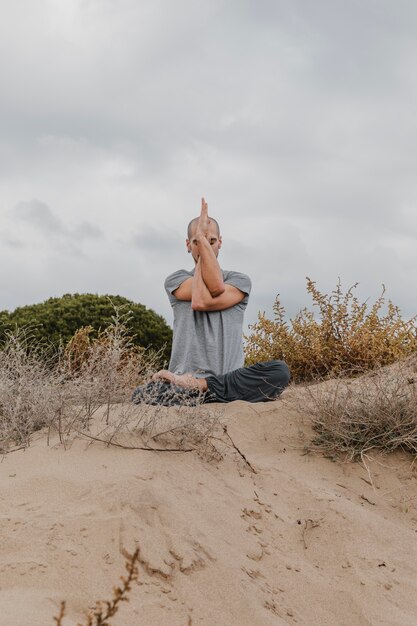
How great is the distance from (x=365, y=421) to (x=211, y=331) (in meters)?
1.83

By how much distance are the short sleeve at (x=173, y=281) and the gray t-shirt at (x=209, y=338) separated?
13 mm

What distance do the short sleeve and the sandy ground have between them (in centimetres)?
211

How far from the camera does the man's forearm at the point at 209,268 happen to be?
251 inches

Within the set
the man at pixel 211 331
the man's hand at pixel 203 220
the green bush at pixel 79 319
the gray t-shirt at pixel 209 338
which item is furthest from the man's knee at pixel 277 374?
the green bush at pixel 79 319

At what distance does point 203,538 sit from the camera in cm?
361

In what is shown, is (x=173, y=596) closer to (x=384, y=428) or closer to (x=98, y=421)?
(x=98, y=421)

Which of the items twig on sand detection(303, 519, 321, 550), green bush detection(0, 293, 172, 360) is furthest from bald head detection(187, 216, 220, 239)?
twig on sand detection(303, 519, 321, 550)

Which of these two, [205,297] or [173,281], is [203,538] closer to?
[205,297]

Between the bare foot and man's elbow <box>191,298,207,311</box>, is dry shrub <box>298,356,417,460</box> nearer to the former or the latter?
the bare foot

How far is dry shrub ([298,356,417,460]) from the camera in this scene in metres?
5.46

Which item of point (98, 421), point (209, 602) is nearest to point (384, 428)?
point (98, 421)

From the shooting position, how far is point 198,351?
21.7 ft

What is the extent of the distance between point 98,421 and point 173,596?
1778mm

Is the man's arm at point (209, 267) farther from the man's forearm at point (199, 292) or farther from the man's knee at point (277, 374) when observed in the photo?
the man's knee at point (277, 374)
